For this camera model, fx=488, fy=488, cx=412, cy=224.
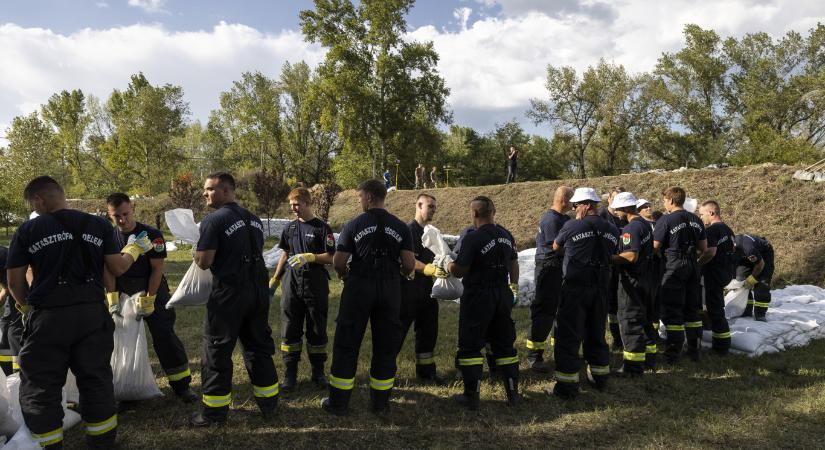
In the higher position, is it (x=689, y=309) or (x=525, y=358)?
(x=689, y=309)

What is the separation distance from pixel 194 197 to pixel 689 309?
2195cm

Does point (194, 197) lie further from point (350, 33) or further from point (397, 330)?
point (397, 330)

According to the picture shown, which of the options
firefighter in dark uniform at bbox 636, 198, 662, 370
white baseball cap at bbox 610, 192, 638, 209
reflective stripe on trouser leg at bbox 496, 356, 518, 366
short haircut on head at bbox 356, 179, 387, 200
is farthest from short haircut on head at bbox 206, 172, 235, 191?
firefighter in dark uniform at bbox 636, 198, 662, 370

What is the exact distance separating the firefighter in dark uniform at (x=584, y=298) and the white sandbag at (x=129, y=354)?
12.0ft

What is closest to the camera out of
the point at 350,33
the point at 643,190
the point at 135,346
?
the point at 135,346

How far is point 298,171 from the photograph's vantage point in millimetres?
41906

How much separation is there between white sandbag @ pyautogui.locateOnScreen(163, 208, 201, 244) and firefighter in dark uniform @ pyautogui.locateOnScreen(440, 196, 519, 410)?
2435 millimetres

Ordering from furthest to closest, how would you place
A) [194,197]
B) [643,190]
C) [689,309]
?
[194,197]
[643,190]
[689,309]

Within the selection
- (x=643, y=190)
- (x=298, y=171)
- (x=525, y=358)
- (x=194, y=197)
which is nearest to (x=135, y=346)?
(x=525, y=358)

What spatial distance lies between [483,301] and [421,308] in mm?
942

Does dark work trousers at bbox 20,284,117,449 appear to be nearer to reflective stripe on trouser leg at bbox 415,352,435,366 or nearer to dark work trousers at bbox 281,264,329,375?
dark work trousers at bbox 281,264,329,375

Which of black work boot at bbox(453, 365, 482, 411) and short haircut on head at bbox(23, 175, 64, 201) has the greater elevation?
short haircut on head at bbox(23, 175, 64, 201)

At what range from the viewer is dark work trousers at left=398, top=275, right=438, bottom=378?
5008 millimetres

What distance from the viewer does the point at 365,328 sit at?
4.13m
